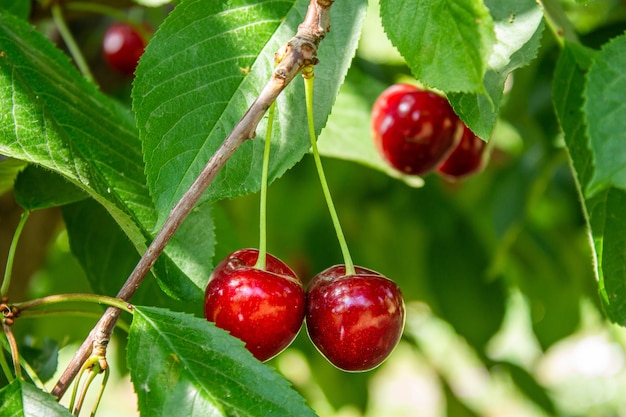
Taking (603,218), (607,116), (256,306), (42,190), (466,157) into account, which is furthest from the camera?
(466,157)

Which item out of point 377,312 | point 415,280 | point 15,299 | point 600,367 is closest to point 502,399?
point 600,367

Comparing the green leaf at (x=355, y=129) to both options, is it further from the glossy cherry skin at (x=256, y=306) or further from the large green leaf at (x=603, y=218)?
the glossy cherry skin at (x=256, y=306)

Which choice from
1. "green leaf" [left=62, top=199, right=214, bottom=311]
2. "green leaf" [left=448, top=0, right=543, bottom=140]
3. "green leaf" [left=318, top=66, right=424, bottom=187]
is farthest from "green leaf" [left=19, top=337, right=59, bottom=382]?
"green leaf" [left=448, top=0, right=543, bottom=140]

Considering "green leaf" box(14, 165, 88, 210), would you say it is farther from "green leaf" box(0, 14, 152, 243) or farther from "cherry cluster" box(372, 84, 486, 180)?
"cherry cluster" box(372, 84, 486, 180)

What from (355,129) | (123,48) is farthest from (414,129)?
(123,48)

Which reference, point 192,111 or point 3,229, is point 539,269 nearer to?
point 3,229

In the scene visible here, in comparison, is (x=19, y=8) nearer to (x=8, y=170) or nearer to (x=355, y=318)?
(x=8, y=170)
